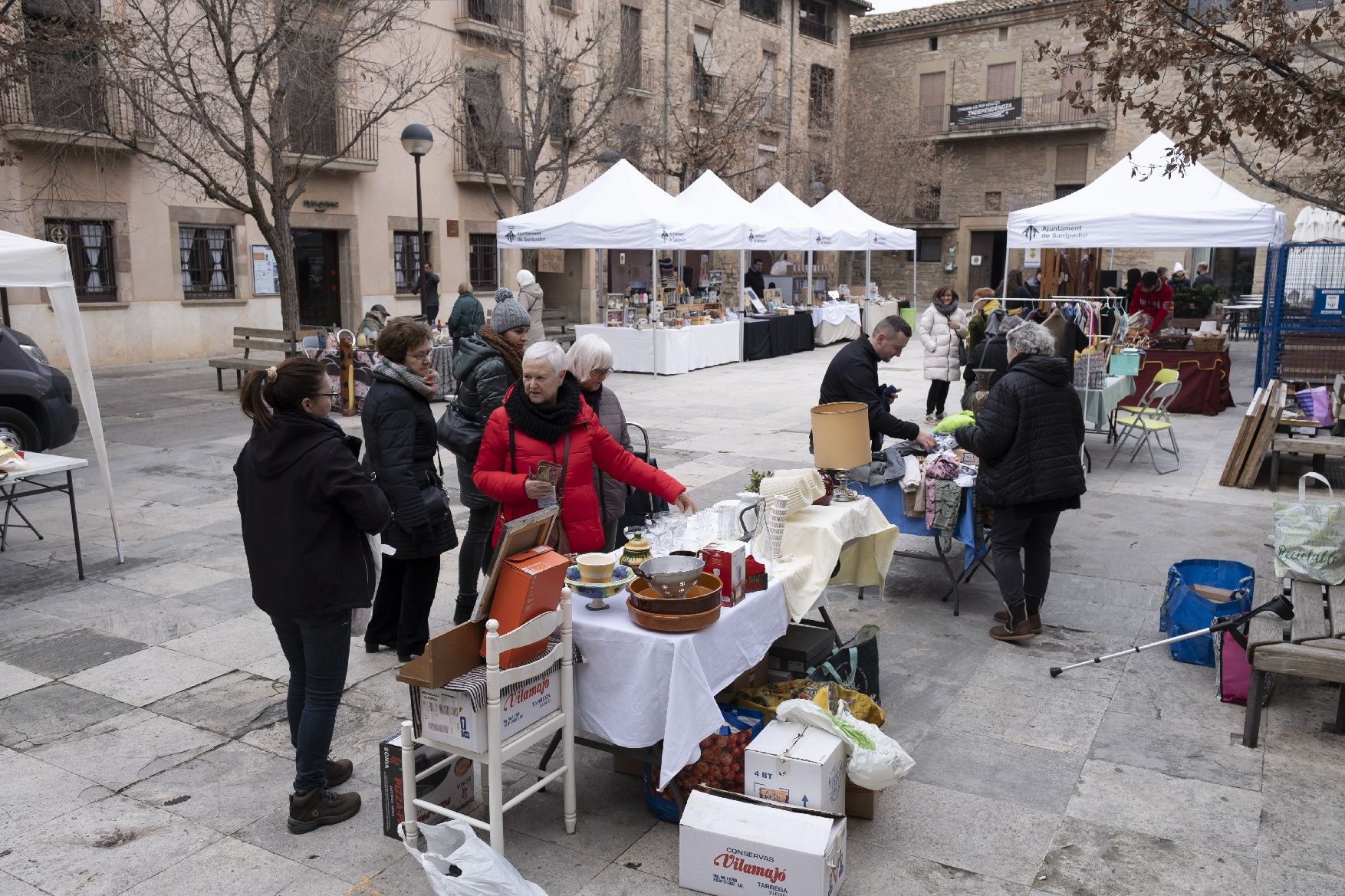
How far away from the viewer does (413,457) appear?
4.63 metres

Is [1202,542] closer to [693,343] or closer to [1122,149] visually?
[693,343]

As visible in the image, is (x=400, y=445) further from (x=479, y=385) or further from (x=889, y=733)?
(x=889, y=733)

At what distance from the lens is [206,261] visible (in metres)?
18.4

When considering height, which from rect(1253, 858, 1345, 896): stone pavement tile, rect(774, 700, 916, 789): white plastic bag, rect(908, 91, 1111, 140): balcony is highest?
rect(908, 91, 1111, 140): balcony

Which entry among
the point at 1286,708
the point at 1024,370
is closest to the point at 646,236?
the point at 1024,370

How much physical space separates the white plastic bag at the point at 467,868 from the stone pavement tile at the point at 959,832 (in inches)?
46.1

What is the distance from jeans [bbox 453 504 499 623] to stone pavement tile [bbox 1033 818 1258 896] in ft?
9.43

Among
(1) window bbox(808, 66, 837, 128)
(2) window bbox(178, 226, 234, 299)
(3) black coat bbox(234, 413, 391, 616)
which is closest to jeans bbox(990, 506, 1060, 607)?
(3) black coat bbox(234, 413, 391, 616)

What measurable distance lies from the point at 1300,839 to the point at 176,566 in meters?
6.19

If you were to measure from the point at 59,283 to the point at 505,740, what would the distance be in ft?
15.6

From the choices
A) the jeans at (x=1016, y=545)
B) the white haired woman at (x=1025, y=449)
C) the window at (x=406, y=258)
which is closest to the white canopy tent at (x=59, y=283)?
the white haired woman at (x=1025, y=449)

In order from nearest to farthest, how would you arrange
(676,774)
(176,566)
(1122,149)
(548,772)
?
(676,774) → (548,772) → (176,566) → (1122,149)

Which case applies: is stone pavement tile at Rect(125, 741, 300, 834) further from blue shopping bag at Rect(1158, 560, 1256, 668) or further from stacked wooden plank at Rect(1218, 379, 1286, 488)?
stacked wooden plank at Rect(1218, 379, 1286, 488)

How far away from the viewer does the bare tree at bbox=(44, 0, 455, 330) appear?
484 inches
